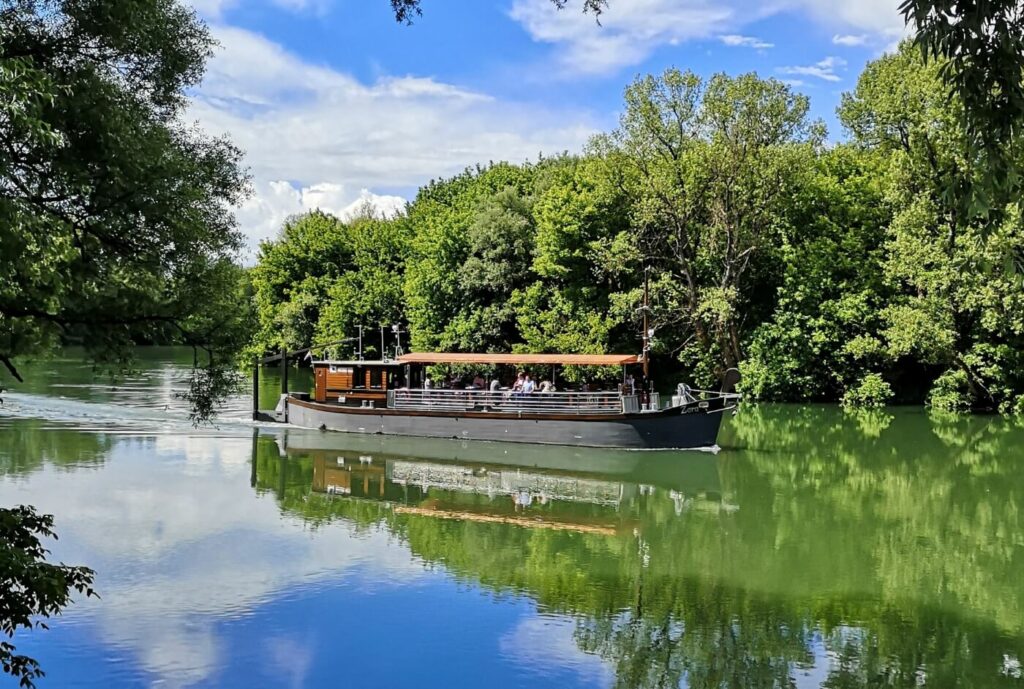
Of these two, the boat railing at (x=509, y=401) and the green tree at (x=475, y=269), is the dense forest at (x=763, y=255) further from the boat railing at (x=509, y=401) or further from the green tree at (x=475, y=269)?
the boat railing at (x=509, y=401)

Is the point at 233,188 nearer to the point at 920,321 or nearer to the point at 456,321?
the point at 920,321

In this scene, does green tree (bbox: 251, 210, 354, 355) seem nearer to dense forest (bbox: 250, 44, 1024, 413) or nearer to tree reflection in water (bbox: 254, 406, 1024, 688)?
dense forest (bbox: 250, 44, 1024, 413)

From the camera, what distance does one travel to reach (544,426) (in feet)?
83.9

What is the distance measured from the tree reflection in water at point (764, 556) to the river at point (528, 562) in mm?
49

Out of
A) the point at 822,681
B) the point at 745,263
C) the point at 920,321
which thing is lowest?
the point at 822,681

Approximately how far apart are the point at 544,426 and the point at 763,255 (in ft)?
53.2

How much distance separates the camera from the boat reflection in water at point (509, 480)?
17.6 m

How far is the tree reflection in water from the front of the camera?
9.64m

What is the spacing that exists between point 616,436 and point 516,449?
2.78 metres

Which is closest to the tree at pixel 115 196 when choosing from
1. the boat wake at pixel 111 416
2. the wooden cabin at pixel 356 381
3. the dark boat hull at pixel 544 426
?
Answer: the dark boat hull at pixel 544 426

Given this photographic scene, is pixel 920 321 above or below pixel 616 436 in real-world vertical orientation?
above

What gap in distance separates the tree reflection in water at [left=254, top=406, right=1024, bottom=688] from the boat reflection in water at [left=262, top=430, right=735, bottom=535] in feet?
0.35

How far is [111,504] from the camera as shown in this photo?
57.0 ft

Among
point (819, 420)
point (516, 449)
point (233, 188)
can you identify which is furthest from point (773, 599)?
point (819, 420)
